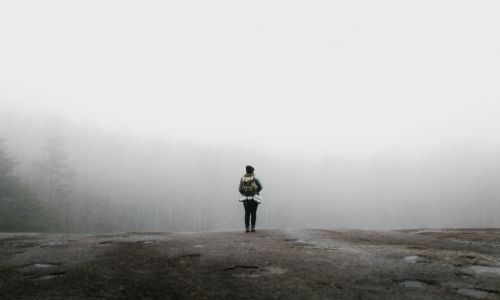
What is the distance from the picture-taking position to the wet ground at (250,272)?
6273 millimetres

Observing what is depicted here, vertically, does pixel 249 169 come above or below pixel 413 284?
Answer: above

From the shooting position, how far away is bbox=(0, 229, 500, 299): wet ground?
627cm

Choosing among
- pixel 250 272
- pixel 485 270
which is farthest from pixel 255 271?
pixel 485 270

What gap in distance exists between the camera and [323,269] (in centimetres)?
804

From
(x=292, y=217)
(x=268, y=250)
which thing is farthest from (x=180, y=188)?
(x=268, y=250)

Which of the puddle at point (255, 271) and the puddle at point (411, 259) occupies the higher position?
the puddle at point (411, 259)

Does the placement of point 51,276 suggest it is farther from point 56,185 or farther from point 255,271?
point 56,185

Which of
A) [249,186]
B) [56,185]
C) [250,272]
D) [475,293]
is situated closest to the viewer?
[475,293]

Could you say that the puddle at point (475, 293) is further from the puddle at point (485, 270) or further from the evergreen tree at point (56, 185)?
the evergreen tree at point (56, 185)

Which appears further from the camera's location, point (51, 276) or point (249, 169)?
point (249, 169)

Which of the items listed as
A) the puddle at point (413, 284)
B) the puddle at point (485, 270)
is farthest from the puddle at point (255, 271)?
the puddle at point (485, 270)

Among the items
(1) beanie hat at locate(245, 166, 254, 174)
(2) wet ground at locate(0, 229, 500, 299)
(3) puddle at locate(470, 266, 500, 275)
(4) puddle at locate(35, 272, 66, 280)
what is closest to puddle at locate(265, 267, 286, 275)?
(2) wet ground at locate(0, 229, 500, 299)

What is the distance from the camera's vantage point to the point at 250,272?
774 cm

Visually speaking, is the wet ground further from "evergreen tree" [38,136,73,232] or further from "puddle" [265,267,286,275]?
"evergreen tree" [38,136,73,232]
